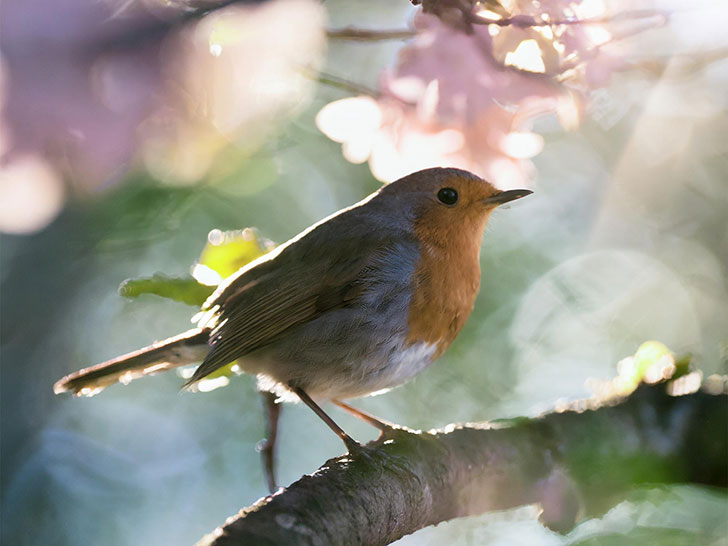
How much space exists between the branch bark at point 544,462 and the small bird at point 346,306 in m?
0.23

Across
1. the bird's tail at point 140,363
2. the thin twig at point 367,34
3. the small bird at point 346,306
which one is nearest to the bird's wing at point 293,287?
the small bird at point 346,306

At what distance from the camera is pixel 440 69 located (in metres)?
1.55

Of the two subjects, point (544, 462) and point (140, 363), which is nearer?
point (544, 462)

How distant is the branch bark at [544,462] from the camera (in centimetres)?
154

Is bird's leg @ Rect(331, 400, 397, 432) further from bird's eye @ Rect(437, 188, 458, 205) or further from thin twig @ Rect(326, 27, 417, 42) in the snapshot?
thin twig @ Rect(326, 27, 417, 42)

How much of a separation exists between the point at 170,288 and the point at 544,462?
3.31 ft

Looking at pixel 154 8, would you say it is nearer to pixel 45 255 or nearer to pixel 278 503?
pixel 278 503

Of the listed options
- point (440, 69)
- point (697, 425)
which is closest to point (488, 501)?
point (697, 425)

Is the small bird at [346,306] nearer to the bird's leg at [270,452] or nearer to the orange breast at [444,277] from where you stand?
the orange breast at [444,277]

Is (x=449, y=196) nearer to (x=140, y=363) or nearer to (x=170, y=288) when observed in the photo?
(x=170, y=288)

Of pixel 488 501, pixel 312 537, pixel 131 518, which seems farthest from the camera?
pixel 131 518

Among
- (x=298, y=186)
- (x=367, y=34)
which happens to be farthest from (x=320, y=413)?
(x=298, y=186)

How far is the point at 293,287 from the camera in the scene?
6.91 ft

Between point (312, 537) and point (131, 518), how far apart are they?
3893 mm
